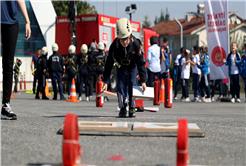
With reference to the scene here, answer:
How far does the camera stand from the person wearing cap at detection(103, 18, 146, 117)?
634cm

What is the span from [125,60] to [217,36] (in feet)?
27.0

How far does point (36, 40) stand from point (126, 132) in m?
22.0

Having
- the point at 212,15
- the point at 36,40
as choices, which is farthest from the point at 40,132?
the point at 36,40

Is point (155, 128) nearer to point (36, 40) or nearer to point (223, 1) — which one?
point (223, 1)

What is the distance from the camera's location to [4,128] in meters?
4.89

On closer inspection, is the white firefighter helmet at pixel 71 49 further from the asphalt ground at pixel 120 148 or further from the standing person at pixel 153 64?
the asphalt ground at pixel 120 148

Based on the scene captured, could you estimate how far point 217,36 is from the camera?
1400 cm

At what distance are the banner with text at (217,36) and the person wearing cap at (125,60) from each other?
7.74 meters

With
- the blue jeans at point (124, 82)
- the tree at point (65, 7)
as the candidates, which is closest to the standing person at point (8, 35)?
the blue jeans at point (124, 82)

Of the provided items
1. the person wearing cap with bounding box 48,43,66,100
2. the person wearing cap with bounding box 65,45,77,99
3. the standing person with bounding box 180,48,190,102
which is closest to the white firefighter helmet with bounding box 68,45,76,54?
the person wearing cap with bounding box 65,45,77,99

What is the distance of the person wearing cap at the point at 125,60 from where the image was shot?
6.34 meters

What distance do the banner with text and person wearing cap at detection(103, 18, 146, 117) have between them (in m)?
7.74

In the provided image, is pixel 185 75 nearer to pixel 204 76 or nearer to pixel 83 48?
pixel 204 76

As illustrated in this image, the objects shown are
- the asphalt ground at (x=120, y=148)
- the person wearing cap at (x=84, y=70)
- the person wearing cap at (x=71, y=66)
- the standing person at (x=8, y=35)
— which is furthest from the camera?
the person wearing cap at (x=71, y=66)
